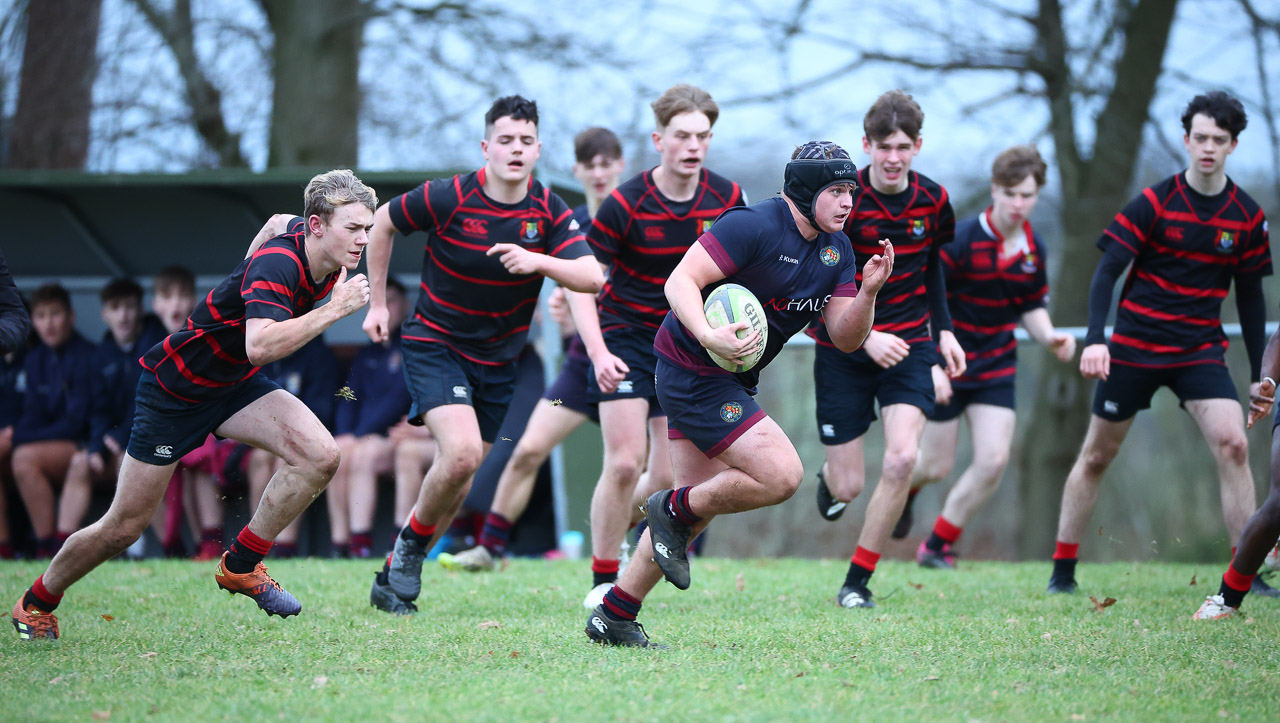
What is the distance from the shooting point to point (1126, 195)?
501 inches

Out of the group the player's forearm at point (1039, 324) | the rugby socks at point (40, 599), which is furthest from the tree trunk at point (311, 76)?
the rugby socks at point (40, 599)

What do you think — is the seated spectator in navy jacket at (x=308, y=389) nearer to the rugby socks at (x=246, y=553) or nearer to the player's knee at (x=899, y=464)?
the rugby socks at (x=246, y=553)

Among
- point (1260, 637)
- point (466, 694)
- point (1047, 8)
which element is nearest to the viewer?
point (466, 694)

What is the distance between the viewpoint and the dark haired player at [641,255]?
6047 millimetres

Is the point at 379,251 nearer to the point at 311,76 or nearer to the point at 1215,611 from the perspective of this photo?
the point at 1215,611

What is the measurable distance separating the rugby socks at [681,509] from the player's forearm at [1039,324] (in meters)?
3.90

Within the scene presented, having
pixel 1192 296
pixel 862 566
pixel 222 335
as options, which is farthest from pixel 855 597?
pixel 222 335

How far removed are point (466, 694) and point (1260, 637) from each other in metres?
3.50

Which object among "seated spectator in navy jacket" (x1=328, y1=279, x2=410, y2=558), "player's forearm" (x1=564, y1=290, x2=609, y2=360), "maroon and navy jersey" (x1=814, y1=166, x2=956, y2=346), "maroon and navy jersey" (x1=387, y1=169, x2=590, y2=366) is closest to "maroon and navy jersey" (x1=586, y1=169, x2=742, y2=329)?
"maroon and navy jersey" (x1=387, y1=169, x2=590, y2=366)

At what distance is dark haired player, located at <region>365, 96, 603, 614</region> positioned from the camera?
227 inches

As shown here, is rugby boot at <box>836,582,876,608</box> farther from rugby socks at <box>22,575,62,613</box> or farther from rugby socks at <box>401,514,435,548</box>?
rugby socks at <box>22,575,62,613</box>

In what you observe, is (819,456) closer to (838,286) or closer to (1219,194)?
(1219,194)

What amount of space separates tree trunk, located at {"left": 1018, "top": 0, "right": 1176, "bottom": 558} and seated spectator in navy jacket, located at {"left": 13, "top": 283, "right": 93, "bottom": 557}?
365 inches

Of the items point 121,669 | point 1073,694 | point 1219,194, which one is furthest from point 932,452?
point 121,669
